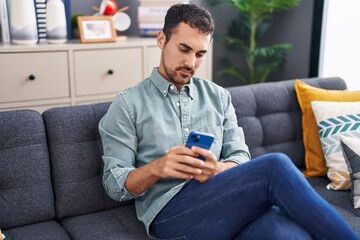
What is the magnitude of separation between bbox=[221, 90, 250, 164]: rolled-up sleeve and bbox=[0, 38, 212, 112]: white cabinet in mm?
1190

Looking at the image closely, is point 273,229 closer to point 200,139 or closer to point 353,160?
point 200,139

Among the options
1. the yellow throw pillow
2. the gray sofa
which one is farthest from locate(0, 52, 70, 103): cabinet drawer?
the yellow throw pillow

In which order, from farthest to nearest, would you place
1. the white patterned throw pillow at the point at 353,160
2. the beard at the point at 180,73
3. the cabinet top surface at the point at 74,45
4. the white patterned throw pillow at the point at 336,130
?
1. the cabinet top surface at the point at 74,45
2. the white patterned throw pillow at the point at 336,130
3. the white patterned throw pillow at the point at 353,160
4. the beard at the point at 180,73

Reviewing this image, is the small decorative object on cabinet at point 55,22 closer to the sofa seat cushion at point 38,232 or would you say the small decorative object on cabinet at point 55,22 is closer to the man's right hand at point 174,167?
the sofa seat cushion at point 38,232

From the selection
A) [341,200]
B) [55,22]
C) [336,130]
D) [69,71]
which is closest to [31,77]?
[69,71]

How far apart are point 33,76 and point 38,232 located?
1266 millimetres

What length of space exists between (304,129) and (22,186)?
4.00ft

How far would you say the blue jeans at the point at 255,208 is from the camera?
4.54 ft

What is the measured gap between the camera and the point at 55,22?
2.76 metres

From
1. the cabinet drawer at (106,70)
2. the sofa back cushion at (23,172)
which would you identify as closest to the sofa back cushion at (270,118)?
the sofa back cushion at (23,172)

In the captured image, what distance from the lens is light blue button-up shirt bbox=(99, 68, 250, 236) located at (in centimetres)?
160

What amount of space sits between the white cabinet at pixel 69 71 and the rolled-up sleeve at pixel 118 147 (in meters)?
1.18

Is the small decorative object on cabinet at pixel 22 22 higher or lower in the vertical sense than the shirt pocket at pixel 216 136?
higher

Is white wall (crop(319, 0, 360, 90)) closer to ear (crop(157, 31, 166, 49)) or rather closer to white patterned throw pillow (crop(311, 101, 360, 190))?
white patterned throw pillow (crop(311, 101, 360, 190))
